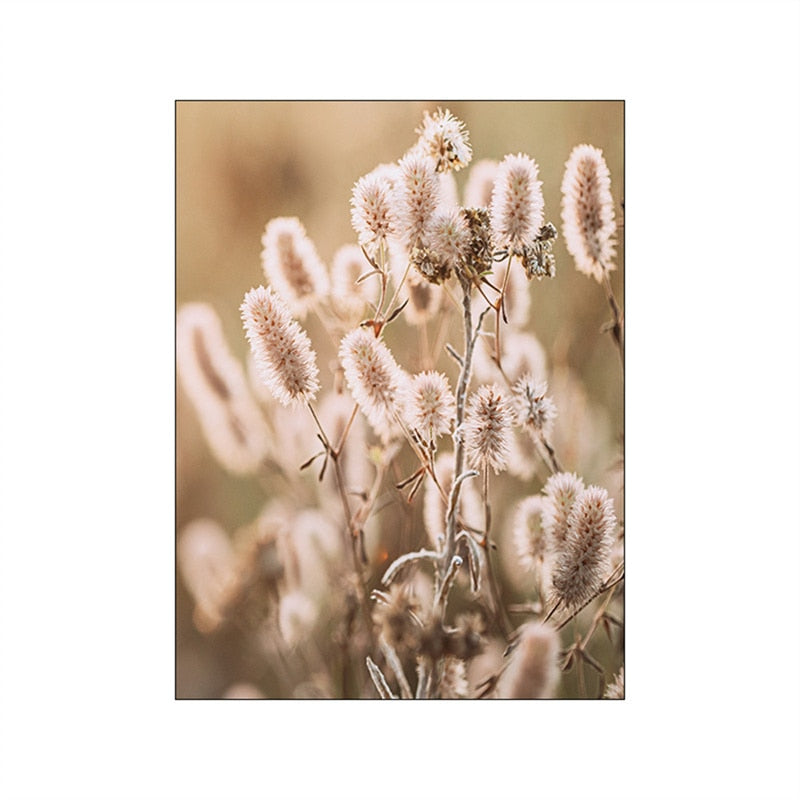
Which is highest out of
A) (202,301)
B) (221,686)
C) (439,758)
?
(202,301)

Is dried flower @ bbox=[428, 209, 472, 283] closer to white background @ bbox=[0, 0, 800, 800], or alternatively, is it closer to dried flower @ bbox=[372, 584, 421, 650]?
white background @ bbox=[0, 0, 800, 800]

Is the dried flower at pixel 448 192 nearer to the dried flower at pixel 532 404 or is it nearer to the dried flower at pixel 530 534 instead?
the dried flower at pixel 532 404

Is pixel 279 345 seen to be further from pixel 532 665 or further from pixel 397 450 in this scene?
pixel 532 665
